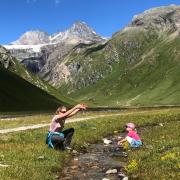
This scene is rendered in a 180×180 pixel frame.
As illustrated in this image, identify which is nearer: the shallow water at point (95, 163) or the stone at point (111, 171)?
the shallow water at point (95, 163)

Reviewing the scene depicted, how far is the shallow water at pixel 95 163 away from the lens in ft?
68.2

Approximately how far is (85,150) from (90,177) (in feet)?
34.6

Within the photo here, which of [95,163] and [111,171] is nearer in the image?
[111,171]

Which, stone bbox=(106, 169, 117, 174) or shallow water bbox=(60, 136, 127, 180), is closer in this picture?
shallow water bbox=(60, 136, 127, 180)

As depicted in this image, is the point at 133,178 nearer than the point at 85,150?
Yes

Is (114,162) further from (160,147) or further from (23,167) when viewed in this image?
(23,167)

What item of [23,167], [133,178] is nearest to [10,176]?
[23,167]

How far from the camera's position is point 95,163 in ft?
81.5

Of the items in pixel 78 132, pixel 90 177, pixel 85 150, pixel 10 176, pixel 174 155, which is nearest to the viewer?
pixel 10 176

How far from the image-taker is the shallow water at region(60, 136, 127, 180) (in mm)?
20788

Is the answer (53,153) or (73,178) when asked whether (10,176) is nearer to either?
(73,178)

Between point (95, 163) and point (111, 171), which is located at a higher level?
point (95, 163)

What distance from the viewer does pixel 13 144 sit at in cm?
3114

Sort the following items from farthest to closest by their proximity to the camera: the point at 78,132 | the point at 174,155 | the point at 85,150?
1. the point at 78,132
2. the point at 85,150
3. the point at 174,155
